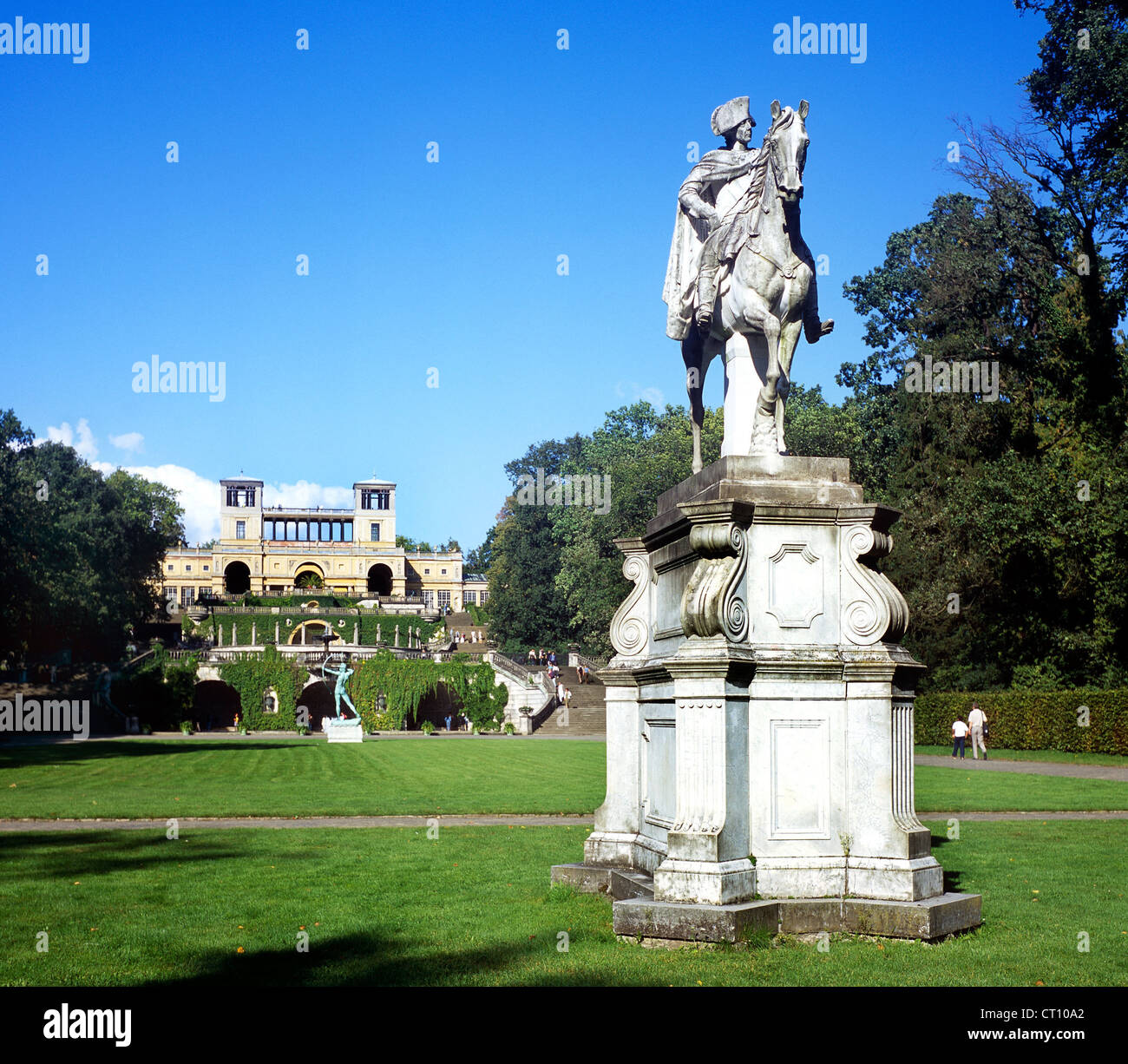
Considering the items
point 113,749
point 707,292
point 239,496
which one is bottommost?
point 113,749

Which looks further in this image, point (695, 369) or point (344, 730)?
point (344, 730)

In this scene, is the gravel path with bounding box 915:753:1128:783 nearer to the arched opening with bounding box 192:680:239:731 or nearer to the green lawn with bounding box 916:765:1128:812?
the green lawn with bounding box 916:765:1128:812

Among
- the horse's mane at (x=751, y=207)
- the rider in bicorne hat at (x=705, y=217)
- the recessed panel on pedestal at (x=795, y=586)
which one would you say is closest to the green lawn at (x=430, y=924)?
the recessed panel on pedestal at (x=795, y=586)

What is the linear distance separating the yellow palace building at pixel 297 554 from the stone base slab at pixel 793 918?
111 meters

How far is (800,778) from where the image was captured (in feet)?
24.8

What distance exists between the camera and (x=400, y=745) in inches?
1672

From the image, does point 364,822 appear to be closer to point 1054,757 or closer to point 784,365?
point 784,365

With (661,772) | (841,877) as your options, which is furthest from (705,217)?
(841,877)

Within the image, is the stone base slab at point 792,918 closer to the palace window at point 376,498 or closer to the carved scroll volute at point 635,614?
the carved scroll volute at point 635,614

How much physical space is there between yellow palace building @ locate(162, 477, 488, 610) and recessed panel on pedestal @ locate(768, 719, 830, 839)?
111m

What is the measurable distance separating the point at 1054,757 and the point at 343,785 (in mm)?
19672

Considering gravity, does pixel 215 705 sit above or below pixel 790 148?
below

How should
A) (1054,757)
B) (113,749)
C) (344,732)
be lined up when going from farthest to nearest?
(344,732) → (113,749) → (1054,757)

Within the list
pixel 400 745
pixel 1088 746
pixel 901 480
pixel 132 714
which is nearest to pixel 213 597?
pixel 132 714
